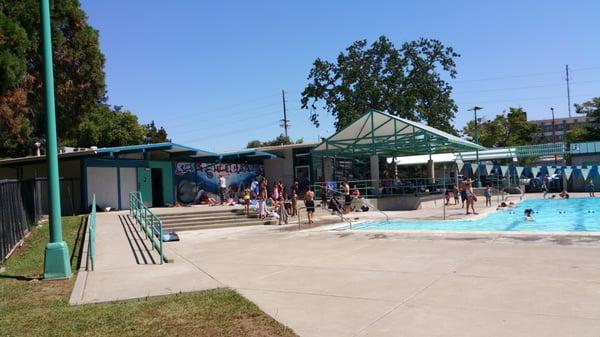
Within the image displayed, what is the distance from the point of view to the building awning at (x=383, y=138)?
28047 millimetres

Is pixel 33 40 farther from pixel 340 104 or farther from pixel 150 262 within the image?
pixel 340 104

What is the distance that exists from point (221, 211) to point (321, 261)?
12257 mm

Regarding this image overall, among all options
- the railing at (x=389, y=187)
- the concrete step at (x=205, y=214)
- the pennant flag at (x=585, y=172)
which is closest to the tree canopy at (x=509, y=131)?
the pennant flag at (x=585, y=172)

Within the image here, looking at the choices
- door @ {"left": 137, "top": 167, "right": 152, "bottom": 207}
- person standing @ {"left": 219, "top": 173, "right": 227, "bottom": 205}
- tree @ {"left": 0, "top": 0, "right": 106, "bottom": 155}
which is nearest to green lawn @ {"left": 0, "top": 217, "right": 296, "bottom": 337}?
tree @ {"left": 0, "top": 0, "right": 106, "bottom": 155}

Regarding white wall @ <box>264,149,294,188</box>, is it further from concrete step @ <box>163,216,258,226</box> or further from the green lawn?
the green lawn

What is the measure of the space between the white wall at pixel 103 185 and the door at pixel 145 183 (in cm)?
163

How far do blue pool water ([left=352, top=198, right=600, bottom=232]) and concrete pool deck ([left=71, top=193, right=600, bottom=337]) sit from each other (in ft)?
14.6

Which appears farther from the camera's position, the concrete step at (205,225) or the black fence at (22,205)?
the concrete step at (205,225)

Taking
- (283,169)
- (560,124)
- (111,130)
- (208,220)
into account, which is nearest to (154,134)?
(111,130)

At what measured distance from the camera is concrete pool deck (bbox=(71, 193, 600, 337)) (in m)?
5.88

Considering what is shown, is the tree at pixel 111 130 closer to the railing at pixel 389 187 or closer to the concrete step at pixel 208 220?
the railing at pixel 389 187

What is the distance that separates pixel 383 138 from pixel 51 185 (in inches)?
905

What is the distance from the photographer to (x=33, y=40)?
19250 millimetres

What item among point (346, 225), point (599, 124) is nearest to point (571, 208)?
point (346, 225)
